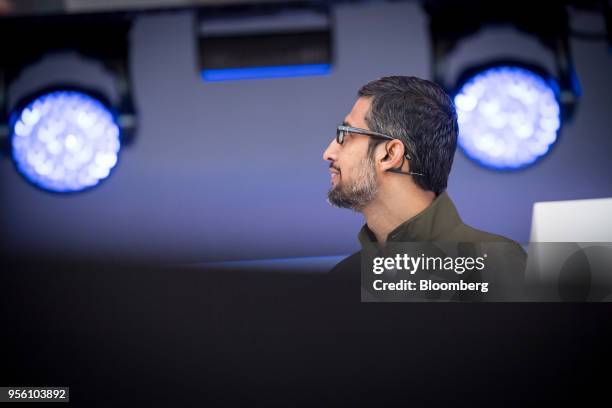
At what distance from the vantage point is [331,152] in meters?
1.57

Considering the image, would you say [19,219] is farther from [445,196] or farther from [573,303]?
[573,303]

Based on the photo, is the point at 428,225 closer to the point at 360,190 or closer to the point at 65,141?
the point at 360,190

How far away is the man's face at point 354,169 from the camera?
1.48 m

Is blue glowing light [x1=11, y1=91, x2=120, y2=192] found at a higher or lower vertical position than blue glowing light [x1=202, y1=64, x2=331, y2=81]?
lower

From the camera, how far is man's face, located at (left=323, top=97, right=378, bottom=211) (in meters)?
1.48

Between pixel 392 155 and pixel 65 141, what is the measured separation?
2.69 feet

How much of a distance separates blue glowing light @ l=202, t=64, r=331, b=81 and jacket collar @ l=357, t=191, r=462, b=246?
46 cm

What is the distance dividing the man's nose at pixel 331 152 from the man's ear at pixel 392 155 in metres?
0.13

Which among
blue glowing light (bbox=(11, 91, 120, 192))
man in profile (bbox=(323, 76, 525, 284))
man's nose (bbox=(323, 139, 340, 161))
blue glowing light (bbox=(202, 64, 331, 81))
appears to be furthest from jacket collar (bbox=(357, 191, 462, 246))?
blue glowing light (bbox=(11, 91, 120, 192))

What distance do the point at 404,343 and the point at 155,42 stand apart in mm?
995

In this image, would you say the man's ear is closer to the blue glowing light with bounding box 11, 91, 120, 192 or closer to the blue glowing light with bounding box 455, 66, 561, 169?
the blue glowing light with bounding box 455, 66, 561, 169

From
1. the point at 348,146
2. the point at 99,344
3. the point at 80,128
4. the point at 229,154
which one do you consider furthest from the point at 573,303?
the point at 80,128

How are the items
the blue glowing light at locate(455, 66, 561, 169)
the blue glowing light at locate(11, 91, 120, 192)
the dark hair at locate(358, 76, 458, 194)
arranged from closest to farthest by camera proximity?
the dark hair at locate(358, 76, 458, 194) → the blue glowing light at locate(455, 66, 561, 169) → the blue glowing light at locate(11, 91, 120, 192)

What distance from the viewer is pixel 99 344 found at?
1.62 metres
